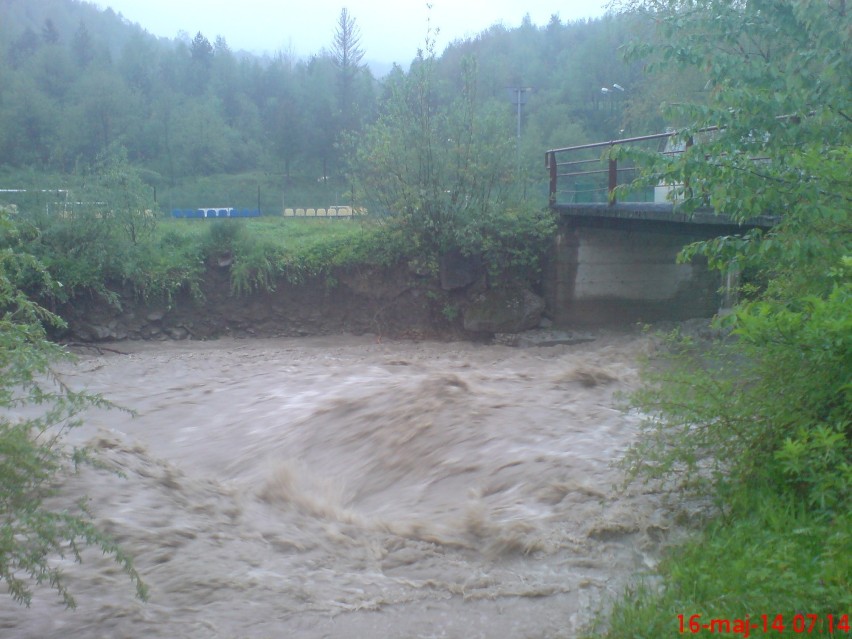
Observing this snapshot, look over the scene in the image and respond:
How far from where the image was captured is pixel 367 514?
7727 millimetres

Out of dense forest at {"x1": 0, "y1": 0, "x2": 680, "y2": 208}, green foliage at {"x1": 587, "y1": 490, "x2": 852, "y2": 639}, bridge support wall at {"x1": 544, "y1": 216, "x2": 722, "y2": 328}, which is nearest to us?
green foliage at {"x1": 587, "y1": 490, "x2": 852, "y2": 639}

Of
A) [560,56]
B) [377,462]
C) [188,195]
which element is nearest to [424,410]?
[377,462]

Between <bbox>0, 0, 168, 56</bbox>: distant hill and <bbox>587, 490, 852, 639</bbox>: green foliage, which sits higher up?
<bbox>0, 0, 168, 56</bbox>: distant hill

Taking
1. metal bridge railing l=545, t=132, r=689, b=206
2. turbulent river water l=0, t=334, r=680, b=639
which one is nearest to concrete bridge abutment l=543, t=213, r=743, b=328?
metal bridge railing l=545, t=132, r=689, b=206

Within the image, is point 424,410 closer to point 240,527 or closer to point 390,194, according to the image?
point 240,527

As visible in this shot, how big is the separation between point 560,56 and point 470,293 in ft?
89.6

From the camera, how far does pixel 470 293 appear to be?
21.8 metres

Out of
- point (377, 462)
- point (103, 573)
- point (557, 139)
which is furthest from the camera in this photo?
point (557, 139)

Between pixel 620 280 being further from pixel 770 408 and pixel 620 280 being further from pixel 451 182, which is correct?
pixel 770 408

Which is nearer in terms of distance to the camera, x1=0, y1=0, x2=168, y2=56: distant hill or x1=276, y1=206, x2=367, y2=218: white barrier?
x1=276, y1=206, x2=367, y2=218: white barrier

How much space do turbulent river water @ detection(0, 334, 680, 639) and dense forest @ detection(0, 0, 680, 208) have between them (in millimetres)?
12745

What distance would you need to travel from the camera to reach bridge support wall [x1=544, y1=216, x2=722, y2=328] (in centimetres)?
2152

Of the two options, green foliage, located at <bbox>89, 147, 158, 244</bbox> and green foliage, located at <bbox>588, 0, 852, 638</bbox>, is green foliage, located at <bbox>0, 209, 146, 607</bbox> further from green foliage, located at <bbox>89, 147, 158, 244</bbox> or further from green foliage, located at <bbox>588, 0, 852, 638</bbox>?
green foliage, located at <bbox>89, 147, 158, 244</bbox>

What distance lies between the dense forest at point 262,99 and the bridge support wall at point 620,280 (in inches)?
105
